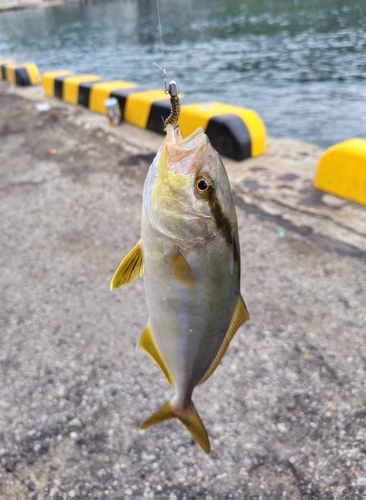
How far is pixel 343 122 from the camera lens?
11.4 m

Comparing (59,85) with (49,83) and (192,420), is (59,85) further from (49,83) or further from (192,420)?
(192,420)

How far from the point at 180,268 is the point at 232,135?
559cm

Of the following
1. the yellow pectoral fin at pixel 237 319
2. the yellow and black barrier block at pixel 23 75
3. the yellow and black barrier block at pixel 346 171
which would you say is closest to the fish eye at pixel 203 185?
the yellow pectoral fin at pixel 237 319

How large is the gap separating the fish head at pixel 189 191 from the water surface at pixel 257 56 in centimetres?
921

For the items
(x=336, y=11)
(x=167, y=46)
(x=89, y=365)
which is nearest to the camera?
(x=89, y=365)

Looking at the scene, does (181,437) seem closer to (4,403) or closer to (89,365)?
(89,365)

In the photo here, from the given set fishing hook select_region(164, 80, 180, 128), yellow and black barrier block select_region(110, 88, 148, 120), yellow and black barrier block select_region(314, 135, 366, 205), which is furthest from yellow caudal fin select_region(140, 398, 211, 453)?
yellow and black barrier block select_region(110, 88, 148, 120)

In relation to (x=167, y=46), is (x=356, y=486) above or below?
below

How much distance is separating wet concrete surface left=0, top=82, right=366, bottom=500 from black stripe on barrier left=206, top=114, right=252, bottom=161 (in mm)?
1121

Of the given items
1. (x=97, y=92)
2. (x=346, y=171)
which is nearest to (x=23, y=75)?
(x=97, y=92)

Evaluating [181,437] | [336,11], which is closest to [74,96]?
[181,437]

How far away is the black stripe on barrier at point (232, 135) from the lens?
7035 millimetres

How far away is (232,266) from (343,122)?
10.9 m

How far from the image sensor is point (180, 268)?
1874 mm
